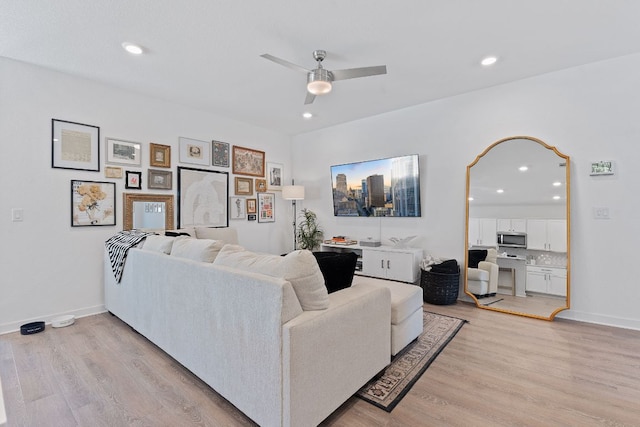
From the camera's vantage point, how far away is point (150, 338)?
2.46 meters

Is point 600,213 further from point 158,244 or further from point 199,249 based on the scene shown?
point 158,244

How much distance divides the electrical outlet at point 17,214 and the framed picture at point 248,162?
2.52 m

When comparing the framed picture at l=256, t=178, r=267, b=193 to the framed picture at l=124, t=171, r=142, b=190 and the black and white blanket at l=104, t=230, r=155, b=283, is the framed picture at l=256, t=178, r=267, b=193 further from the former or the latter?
the black and white blanket at l=104, t=230, r=155, b=283

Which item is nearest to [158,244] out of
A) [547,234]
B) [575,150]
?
[547,234]

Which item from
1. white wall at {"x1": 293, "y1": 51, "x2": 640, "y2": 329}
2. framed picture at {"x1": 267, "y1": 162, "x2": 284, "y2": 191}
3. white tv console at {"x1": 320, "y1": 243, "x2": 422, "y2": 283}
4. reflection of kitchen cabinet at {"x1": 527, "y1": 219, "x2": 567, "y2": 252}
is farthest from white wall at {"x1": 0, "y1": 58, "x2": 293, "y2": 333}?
reflection of kitchen cabinet at {"x1": 527, "y1": 219, "x2": 567, "y2": 252}

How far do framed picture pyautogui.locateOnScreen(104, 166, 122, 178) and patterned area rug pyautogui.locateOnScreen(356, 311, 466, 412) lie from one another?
3.54m

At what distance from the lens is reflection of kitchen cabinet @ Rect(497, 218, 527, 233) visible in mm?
3338

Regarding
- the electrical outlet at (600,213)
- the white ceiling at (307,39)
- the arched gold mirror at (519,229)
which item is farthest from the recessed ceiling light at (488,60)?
the electrical outlet at (600,213)

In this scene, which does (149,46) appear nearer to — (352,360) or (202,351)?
(202,351)

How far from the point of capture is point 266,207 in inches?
209

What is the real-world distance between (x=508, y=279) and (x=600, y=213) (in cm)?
110

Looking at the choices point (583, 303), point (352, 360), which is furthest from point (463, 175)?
point (352, 360)

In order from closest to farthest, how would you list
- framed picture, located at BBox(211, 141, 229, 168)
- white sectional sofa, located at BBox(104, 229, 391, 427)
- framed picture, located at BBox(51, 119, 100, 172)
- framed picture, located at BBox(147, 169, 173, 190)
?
white sectional sofa, located at BBox(104, 229, 391, 427) → framed picture, located at BBox(51, 119, 100, 172) → framed picture, located at BBox(147, 169, 173, 190) → framed picture, located at BBox(211, 141, 229, 168)

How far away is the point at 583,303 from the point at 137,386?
411 cm
